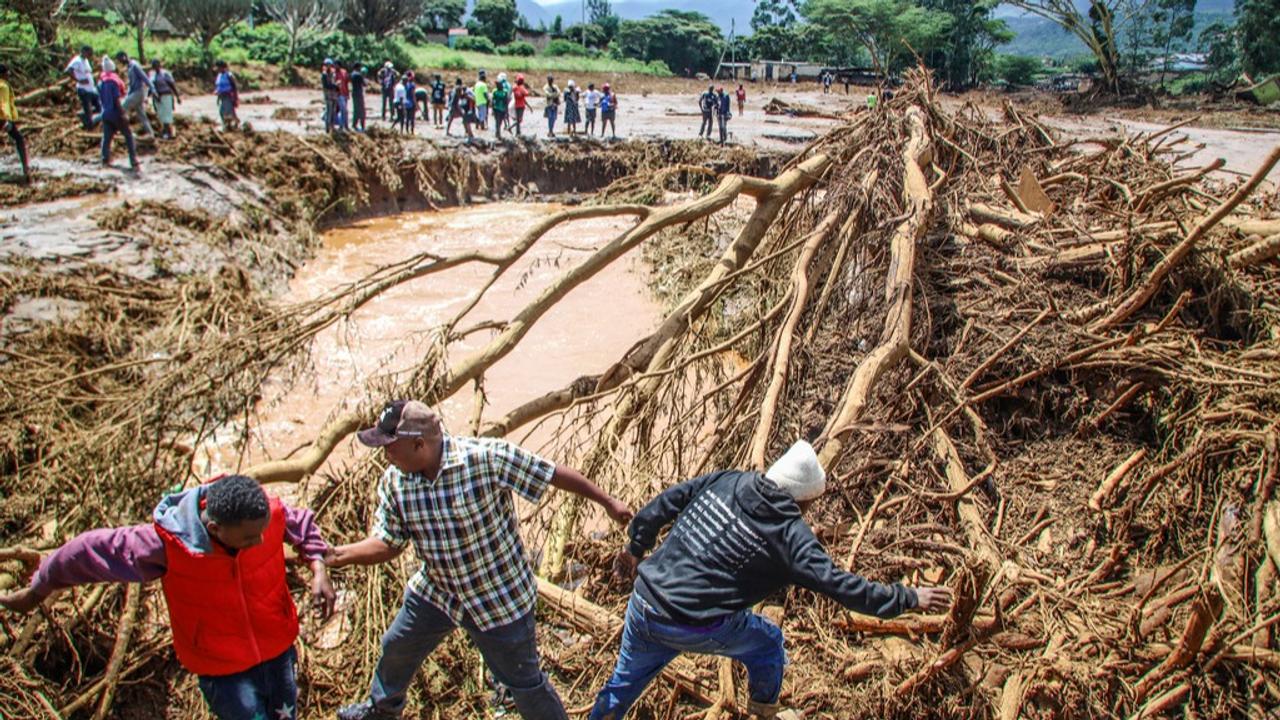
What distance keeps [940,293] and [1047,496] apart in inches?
60.4

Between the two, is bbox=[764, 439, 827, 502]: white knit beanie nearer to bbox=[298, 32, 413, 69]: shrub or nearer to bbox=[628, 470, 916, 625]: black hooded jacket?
bbox=[628, 470, 916, 625]: black hooded jacket

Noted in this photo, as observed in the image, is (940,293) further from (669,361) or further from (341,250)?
(341,250)

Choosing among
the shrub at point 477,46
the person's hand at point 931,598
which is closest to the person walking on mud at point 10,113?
the person's hand at point 931,598

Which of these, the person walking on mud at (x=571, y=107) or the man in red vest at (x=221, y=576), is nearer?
the man in red vest at (x=221, y=576)

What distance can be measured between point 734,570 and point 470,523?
85 cm

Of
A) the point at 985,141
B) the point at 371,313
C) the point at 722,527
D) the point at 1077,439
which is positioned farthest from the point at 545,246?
the point at 722,527

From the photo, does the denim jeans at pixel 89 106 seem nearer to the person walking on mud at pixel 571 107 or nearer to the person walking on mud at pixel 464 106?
the person walking on mud at pixel 464 106

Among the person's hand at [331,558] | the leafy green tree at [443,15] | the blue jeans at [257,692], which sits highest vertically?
the leafy green tree at [443,15]

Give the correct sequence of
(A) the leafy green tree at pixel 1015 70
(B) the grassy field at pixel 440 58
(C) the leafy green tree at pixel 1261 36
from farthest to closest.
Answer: (A) the leafy green tree at pixel 1015 70 → (C) the leafy green tree at pixel 1261 36 → (B) the grassy field at pixel 440 58

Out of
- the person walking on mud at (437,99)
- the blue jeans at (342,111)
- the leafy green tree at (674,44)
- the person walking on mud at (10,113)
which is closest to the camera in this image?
the person walking on mud at (10,113)

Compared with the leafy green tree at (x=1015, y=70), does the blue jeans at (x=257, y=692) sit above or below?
below

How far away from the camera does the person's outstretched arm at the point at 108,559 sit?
242cm

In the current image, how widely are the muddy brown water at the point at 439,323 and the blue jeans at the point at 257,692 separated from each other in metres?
1.83

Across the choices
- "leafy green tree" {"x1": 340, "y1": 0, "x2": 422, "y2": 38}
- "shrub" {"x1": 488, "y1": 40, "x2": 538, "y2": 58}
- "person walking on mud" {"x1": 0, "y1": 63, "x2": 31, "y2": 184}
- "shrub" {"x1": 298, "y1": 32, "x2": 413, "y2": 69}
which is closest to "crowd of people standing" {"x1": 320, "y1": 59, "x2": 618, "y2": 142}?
"person walking on mud" {"x1": 0, "y1": 63, "x2": 31, "y2": 184}
